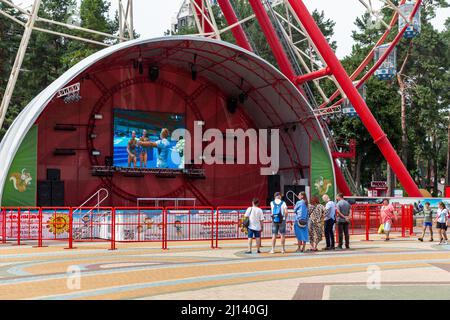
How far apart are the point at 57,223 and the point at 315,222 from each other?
8.66 m

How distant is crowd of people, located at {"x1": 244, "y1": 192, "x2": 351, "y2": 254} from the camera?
18.7m

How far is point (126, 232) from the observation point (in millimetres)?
22469

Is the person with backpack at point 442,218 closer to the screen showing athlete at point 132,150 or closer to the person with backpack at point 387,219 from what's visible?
the person with backpack at point 387,219

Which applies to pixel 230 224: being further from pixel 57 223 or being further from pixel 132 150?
pixel 132 150

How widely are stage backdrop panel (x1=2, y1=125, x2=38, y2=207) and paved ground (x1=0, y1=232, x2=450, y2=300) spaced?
29.3ft

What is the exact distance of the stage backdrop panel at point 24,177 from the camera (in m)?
29.0

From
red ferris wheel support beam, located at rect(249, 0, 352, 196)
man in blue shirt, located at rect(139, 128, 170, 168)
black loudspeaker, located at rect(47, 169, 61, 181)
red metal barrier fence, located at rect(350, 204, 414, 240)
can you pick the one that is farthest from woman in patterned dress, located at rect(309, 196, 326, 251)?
red ferris wheel support beam, located at rect(249, 0, 352, 196)

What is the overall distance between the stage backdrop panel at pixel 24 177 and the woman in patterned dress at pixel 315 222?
570 inches

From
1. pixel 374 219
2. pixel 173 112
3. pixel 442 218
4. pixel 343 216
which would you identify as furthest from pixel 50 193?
pixel 442 218

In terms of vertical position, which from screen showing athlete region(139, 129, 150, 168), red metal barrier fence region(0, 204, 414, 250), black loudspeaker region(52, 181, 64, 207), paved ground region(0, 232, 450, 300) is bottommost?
paved ground region(0, 232, 450, 300)

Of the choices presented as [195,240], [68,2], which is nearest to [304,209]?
[195,240]

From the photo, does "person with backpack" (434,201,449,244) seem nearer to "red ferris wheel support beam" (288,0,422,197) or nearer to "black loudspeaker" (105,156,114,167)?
"red ferris wheel support beam" (288,0,422,197)

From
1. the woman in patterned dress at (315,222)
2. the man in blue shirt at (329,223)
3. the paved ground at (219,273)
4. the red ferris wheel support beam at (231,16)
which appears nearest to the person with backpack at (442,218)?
the paved ground at (219,273)

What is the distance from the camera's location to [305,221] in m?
19.1
